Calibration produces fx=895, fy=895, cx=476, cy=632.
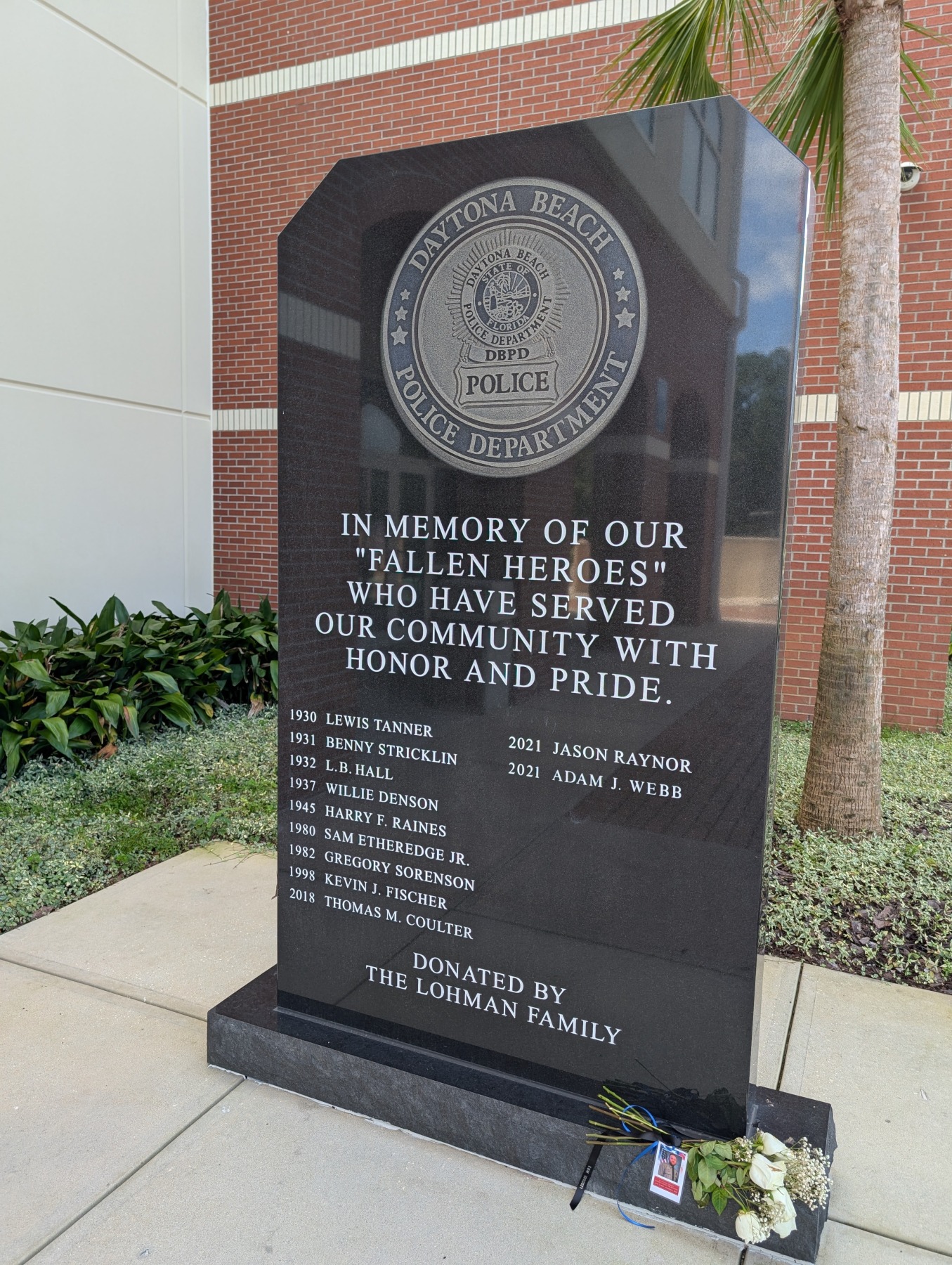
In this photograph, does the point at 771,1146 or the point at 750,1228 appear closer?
the point at 750,1228

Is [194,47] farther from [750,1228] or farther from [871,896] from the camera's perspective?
[750,1228]

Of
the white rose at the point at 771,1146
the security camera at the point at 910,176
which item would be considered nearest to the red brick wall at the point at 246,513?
the security camera at the point at 910,176

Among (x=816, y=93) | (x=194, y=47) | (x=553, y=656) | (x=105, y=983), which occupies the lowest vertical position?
(x=105, y=983)

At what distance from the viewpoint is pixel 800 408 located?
2.15 m

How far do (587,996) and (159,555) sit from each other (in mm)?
7477

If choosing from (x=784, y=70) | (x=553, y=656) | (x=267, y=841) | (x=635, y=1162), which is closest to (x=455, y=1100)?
(x=635, y=1162)

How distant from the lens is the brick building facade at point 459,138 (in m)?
7.02

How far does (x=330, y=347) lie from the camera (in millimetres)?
2559

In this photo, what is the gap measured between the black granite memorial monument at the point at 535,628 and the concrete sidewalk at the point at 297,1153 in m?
0.12

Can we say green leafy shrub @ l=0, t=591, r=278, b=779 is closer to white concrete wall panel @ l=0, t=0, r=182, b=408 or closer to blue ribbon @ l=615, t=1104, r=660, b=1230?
white concrete wall panel @ l=0, t=0, r=182, b=408

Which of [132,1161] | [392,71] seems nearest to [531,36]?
[392,71]

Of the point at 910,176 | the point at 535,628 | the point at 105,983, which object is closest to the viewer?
the point at 535,628

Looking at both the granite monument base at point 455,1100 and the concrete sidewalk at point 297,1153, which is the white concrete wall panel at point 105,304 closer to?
the concrete sidewalk at point 297,1153

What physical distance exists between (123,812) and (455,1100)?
10.6ft
